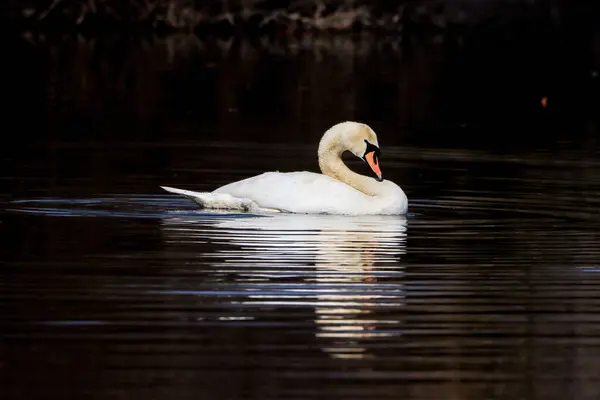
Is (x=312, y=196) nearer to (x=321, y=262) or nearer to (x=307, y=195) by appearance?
(x=307, y=195)

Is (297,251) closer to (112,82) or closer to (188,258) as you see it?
(188,258)

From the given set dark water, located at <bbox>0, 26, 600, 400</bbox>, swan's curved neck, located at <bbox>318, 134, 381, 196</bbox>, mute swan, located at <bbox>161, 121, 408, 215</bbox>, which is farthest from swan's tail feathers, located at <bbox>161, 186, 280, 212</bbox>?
swan's curved neck, located at <bbox>318, 134, 381, 196</bbox>

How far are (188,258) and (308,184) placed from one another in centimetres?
267

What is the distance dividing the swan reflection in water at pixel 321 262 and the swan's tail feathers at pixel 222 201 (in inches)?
8.2

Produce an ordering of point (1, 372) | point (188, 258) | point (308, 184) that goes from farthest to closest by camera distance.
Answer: point (308, 184) < point (188, 258) < point (1, 372)

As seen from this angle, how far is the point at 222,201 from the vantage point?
14977 mm

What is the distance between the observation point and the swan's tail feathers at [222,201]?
14.9m

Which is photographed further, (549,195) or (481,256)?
(549,195)

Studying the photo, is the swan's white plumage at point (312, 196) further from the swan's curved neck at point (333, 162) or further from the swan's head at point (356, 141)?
the swan's curved neck at point (333, 162)

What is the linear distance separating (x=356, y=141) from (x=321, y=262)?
3.64 m

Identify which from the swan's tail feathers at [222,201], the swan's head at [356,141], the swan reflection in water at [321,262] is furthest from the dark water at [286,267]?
the swan's head at [356,141]

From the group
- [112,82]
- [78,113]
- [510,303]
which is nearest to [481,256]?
[510,303]

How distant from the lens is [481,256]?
41.4 ft

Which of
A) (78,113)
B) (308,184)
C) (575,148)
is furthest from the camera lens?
(78,113)
